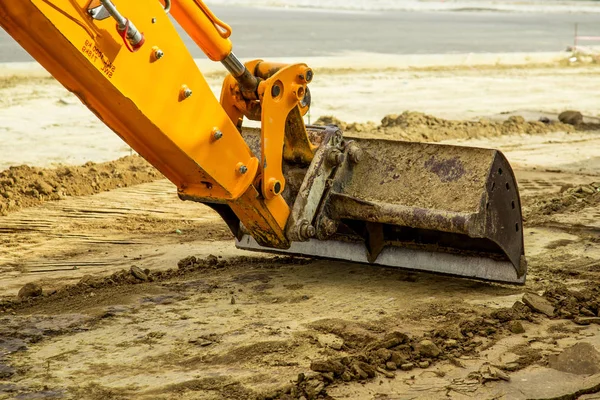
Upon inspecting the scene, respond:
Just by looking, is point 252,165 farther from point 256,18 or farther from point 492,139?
point 256,18

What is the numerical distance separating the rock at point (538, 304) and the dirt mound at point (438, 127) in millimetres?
6120

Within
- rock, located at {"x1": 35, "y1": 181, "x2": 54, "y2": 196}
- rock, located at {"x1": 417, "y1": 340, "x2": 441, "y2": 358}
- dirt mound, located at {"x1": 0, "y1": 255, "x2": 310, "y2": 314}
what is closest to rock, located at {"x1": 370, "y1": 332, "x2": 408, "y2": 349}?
rock, located at {"x1": 417, "y1": 340, "x2": 441, "y2": 358}

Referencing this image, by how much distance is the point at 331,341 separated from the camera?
17.0 ft

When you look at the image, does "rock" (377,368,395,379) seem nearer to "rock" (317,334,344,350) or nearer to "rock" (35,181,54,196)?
"rock" (317,334,344,350)

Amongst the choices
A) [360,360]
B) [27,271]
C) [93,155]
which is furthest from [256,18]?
[360,360]

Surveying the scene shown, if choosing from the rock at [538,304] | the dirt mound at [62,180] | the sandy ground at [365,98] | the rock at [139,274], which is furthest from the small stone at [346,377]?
the sandy ground at [365,98]

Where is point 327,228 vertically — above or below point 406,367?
above

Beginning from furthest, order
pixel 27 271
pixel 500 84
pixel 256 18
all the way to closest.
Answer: pixel 256 18 < pixel 500 84 < pixel 27 271

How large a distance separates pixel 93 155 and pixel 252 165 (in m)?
5.63

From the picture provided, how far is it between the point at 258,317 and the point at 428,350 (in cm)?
111

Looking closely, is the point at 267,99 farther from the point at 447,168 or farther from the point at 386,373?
the point at 386,373

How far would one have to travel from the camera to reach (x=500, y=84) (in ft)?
57.8

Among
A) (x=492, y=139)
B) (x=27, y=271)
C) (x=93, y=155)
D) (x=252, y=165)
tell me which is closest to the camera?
(x=252, y=165)

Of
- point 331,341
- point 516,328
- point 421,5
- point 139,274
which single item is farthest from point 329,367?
point 421,5
